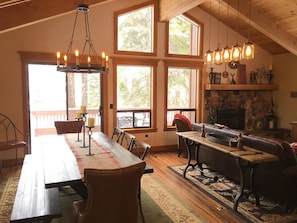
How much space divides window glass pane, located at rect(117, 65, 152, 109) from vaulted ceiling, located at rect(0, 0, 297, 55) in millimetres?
1353

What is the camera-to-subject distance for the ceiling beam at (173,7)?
4810mm

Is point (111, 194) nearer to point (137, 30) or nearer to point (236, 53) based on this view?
point (236, 53)

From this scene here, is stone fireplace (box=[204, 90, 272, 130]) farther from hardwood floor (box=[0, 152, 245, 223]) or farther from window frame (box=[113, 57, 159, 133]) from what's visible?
hardwood floor (box=[0, 152, 245, 223])

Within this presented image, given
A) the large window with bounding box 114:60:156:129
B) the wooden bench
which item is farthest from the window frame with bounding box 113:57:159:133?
the wooden bench

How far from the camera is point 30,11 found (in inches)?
165

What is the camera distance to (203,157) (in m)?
4.70

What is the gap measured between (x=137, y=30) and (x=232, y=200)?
4.21 meters

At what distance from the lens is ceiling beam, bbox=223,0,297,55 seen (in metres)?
5.32

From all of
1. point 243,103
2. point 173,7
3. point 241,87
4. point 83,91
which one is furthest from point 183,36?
point 83,91

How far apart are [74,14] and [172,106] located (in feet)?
10.4

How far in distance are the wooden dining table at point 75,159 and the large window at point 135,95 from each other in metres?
2.34

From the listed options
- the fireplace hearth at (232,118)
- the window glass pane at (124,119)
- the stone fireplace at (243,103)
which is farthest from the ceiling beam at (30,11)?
the fireplace hearth at (232,118)

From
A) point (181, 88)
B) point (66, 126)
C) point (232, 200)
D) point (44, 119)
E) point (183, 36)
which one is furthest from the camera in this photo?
point (44, 119)

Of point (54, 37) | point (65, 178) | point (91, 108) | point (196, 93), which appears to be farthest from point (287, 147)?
point (54, 37)
